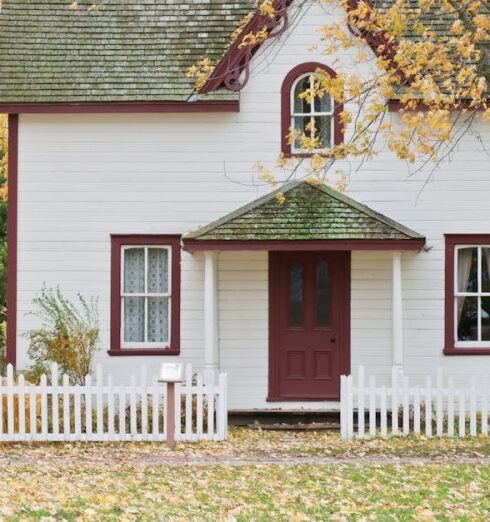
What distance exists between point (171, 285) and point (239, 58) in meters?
4.08

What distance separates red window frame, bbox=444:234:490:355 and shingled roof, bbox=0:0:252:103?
4.59 m

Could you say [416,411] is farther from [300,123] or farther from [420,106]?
[300,123]

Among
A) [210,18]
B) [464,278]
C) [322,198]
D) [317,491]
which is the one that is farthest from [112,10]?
[317,491]

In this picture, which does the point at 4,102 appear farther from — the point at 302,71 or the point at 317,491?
the point at 317,491

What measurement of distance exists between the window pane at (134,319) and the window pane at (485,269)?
5947mm

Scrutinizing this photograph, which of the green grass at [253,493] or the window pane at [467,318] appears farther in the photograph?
the window pane at [467,318]

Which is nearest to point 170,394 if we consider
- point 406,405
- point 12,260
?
point 406,405

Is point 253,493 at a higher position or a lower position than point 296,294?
lower

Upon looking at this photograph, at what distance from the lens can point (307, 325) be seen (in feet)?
63.9

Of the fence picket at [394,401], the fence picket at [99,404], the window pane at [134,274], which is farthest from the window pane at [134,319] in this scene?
the fence picket at [394,401]

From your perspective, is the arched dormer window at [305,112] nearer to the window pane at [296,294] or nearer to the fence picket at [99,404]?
the window pane at [296,294]

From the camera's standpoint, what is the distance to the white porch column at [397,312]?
1858 centimetres

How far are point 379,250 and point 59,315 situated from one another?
5.57m

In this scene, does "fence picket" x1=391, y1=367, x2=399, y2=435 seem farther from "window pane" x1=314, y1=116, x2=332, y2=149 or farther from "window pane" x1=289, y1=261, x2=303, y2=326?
"window pane" x1=314, y1=116, x2=332, y2=149
